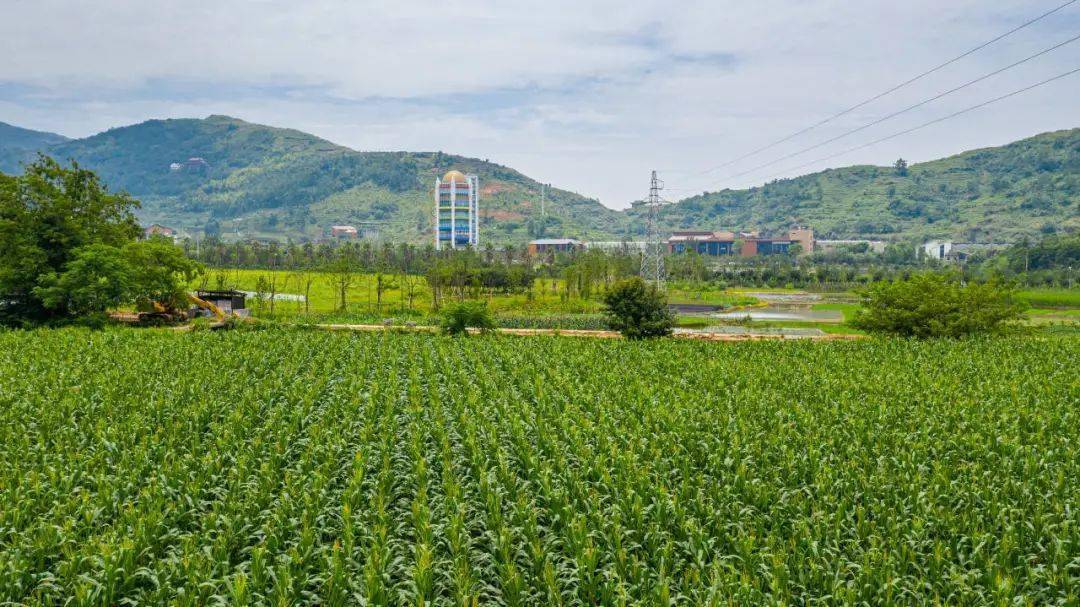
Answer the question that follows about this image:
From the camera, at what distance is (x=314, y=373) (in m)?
24.7

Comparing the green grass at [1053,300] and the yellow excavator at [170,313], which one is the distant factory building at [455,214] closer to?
the green grass at [1053,300]

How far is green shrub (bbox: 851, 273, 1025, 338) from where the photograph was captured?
38.2m

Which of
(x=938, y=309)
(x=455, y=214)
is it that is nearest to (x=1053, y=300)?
(x=938, y=309)

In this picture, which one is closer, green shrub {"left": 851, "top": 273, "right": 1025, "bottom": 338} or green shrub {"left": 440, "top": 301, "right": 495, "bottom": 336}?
green shrub {"left": 851, "top": 273, "right": 1025, "bottom": 338}

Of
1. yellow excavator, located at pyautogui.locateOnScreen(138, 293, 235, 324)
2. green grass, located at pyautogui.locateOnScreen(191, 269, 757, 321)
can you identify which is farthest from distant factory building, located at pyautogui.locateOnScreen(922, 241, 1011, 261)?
yellow excavator, located at pyautogui.locateOnScreen(138, 293, 235, 324)

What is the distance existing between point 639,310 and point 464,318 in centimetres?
937

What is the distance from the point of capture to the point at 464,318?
39.1 m

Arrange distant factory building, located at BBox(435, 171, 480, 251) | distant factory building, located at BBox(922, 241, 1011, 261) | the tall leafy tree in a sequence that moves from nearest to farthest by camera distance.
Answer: the tall leafy tree
distant factory building, located at BBox(922, 241, 1011, 261)
distant factory building, located at BBox(435, 171, 480, 251)

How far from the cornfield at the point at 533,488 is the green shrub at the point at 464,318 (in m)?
14.5

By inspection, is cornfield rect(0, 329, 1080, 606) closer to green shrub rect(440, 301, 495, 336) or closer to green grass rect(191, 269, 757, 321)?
green shrub rect(440, 301, 495, 336)

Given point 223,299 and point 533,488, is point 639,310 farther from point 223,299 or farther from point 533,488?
point 223,299

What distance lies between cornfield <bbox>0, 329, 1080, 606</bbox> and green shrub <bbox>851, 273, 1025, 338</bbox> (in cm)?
1426

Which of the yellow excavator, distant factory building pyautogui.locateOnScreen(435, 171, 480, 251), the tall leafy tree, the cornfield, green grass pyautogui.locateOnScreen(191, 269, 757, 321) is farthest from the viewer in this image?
distant factory building pyautogui.locateOnScreen(435, 171, 480, 251)

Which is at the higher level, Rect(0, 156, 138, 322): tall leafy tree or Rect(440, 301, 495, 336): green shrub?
Rect(0, 156, 138, 322): tall leafy tree
